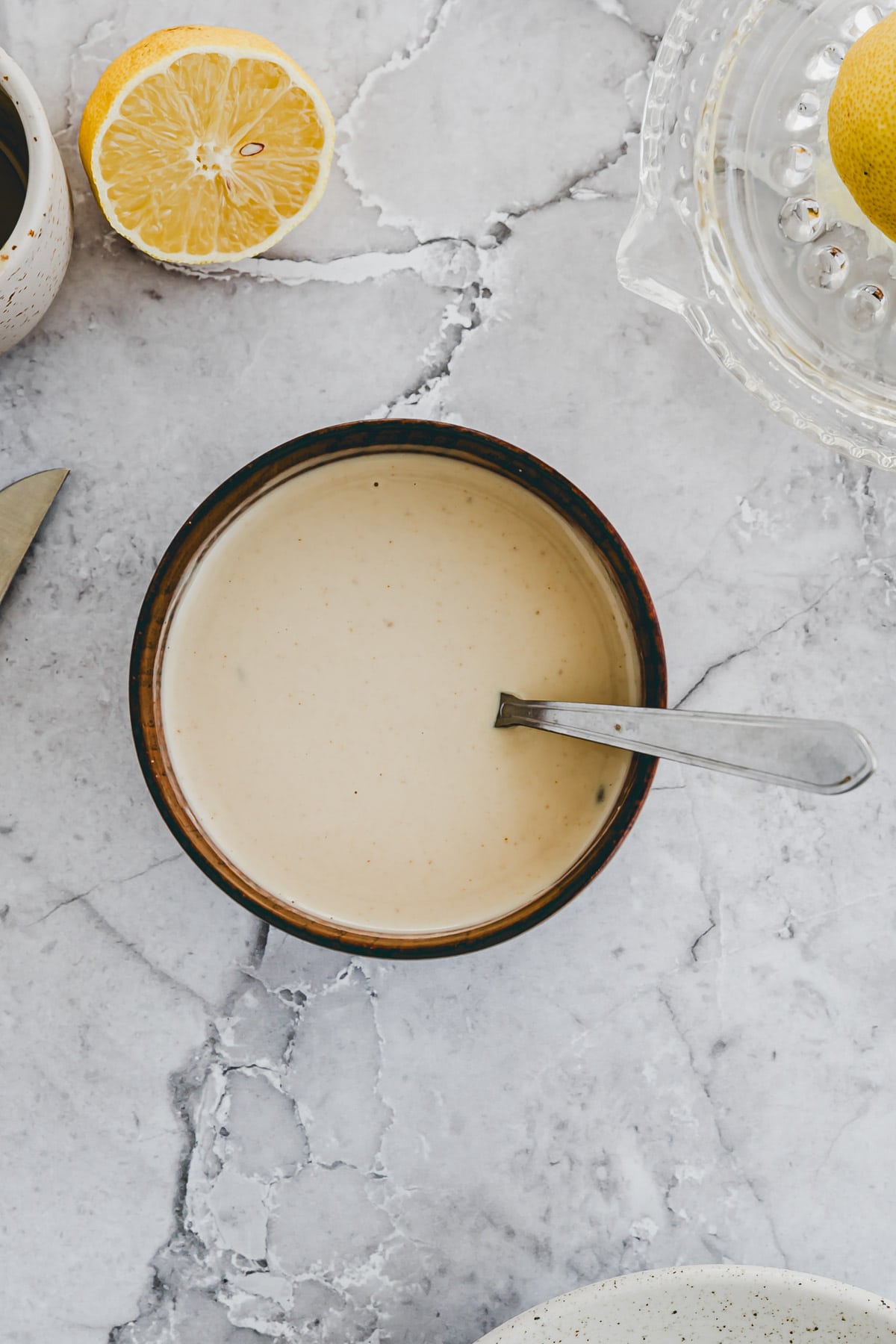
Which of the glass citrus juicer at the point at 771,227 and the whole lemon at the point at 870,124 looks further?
the glass citrus juicer at the point at 771,227

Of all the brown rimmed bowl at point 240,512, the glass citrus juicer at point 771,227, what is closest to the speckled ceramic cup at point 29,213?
the brown rimmed bowl at point 240,512

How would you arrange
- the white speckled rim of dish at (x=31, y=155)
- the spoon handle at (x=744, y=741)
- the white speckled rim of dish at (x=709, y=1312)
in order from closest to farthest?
the spoon handle at (x=744, y=741) < the white speckled rim of dish at (x=31, y=155) < the white speckled rim of dish at (x=709, y=1312)

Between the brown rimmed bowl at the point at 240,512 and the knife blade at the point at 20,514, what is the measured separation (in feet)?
0.51

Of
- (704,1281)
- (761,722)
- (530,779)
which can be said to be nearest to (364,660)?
(530,779)

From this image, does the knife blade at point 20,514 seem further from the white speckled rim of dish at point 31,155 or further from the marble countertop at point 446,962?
the white speckled rim of dish at point 31,155

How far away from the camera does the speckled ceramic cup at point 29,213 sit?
25.3 inches

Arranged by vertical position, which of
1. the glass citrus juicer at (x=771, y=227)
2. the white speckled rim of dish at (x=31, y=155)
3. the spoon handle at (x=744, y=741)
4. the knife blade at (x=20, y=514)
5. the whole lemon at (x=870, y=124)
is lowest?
the knife blade at (x=20, y=514)

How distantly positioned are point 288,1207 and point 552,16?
0.92m

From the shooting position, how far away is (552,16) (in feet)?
2.57

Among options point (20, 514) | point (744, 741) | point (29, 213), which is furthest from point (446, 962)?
point (29, 213)

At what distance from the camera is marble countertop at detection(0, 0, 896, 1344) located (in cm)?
78

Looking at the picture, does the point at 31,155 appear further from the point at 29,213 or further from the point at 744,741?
the point at 744,741

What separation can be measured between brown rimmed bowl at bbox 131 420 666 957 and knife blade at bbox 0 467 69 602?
0.51 ft

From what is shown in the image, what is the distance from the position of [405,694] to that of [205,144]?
0.39m
